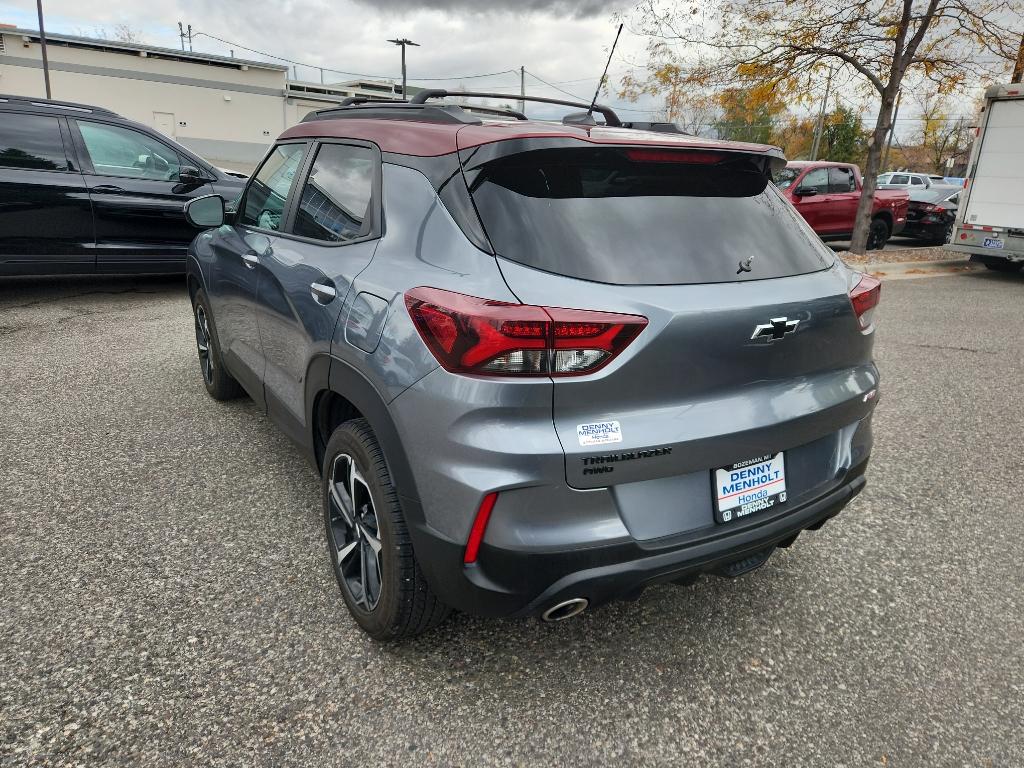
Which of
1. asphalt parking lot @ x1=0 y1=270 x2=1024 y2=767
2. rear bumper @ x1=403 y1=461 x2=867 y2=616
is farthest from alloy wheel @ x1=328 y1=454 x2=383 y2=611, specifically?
rear bumper @ x1=403 y1=461 x2=867 y2=616

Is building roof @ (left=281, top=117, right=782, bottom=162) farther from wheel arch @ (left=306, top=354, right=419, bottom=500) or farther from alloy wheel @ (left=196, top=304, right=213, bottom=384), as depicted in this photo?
alloy wheel @ (left=196, top=304, right=213, bottom=384)

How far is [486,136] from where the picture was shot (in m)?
2.04

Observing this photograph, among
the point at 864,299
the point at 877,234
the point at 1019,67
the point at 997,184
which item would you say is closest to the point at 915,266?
the point at 997,184

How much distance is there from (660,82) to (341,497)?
13827 millimetres

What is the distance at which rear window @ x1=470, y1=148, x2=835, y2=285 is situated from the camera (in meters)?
1.92

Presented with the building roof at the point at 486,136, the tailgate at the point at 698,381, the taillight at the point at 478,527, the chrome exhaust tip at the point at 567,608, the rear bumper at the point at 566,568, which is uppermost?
the building roof at the point at 486,136

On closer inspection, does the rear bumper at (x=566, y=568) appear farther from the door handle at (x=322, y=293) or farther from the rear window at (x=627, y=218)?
the door handle at (x=322, y=293)

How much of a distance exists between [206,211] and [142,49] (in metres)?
44.1

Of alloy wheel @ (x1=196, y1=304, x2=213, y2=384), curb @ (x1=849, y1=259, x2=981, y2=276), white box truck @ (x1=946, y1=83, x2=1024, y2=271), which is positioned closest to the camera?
alloy wheel @ (x1=196, y1=304, x2=213, y2=384)

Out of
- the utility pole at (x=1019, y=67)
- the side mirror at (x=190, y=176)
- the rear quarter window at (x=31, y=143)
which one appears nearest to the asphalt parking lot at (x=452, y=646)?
the rear quarter window at (x=31, y=143)

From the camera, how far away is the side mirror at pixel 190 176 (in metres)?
7.68

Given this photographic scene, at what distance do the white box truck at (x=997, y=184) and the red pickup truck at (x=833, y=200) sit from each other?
1.87 m

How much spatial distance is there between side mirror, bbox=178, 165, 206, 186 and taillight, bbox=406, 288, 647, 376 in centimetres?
706

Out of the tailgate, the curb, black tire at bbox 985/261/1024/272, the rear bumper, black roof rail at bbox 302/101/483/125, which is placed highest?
black roof rail at bbox 302/101/483/125
